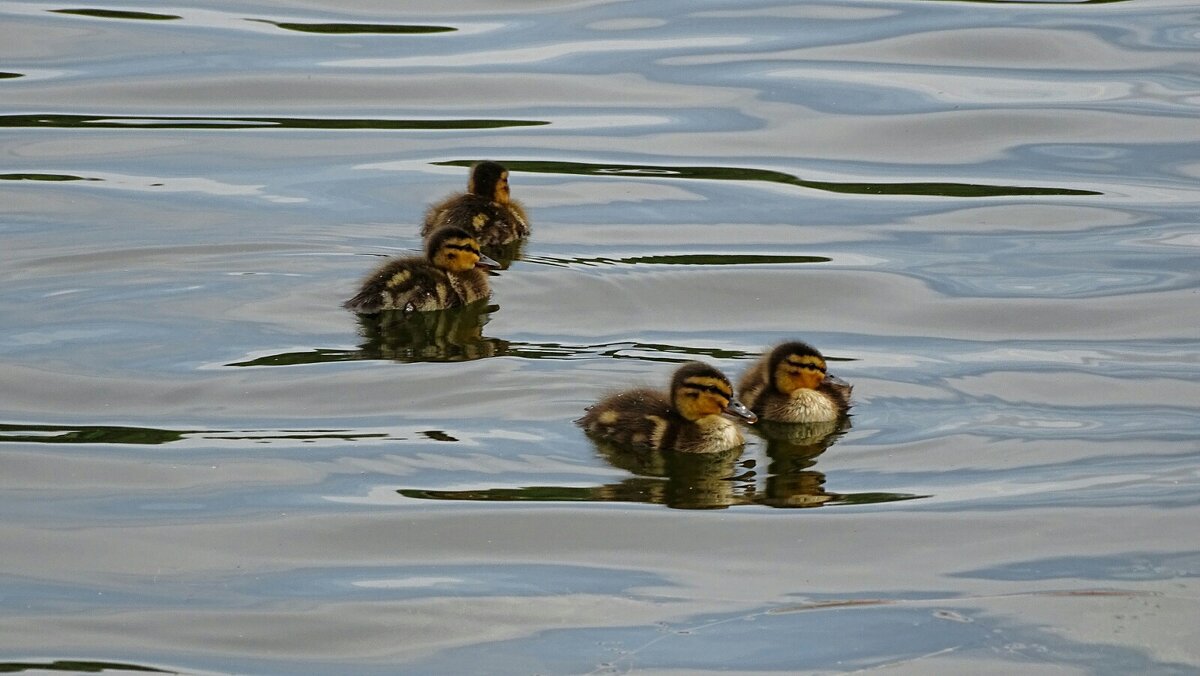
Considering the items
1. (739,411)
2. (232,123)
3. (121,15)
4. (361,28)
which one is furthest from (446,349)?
(121,15)

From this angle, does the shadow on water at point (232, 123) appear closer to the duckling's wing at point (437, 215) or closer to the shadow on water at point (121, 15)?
the duckling's wing at point (437, 215)

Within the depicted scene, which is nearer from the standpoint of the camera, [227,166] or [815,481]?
[815,481]

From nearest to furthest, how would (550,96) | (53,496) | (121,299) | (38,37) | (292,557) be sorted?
1. (292,557)
2. (53,496)
3. (121,299)
4. (550,96)
5. (38,37)

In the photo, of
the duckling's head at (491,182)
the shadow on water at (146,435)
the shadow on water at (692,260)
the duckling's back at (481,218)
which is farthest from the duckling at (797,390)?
the duckling's head at (491,182)

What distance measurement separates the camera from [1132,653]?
4805 mm

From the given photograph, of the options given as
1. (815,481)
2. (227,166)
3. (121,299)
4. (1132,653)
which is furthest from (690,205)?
(1132,653)

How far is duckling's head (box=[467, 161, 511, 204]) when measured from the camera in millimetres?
9242

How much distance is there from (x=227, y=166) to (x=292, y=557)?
521cm

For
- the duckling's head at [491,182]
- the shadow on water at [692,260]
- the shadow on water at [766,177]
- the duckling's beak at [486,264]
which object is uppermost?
the shadow on water at [766,177]

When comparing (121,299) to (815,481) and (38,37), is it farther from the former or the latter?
(38,37)

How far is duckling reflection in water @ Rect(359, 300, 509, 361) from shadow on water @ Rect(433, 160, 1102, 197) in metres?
2.56

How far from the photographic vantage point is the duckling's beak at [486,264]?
8289 millimetres

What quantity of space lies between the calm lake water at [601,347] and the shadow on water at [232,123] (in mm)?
44

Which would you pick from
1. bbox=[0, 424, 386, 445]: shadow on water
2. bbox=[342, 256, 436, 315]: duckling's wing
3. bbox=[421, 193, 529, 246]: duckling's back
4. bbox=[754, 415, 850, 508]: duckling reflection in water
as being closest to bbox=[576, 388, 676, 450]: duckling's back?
bbox=[754, 415, 850, 508]: duckling reflection in water
